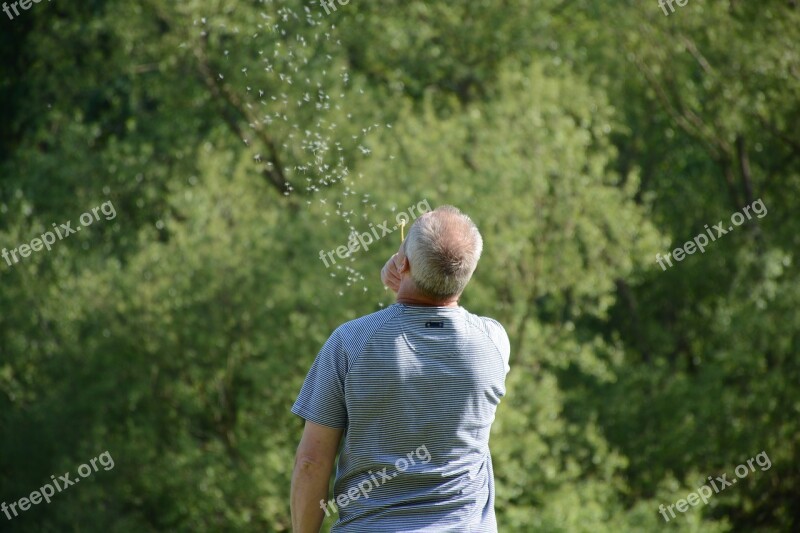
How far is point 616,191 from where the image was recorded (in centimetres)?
1062

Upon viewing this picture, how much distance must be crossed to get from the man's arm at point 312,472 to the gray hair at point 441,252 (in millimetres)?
400

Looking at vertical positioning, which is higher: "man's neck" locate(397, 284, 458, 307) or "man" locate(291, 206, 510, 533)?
"man's neck" locate(397, 284, 458, 307)

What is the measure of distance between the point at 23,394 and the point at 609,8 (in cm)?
801

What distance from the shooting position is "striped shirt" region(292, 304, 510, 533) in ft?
8.00

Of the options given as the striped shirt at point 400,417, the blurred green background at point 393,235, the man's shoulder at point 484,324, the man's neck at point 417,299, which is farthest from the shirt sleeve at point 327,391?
the blurred green background at point 393,235

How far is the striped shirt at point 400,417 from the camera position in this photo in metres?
2.44

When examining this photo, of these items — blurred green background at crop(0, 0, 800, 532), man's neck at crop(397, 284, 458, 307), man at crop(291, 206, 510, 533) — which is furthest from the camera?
blurred green background at crop(0, 0, 800, 532)

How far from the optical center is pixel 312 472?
8.05 feet

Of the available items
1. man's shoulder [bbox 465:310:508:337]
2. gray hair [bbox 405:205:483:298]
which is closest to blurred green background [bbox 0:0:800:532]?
man's shoulder [bbox 465:310:508:337]

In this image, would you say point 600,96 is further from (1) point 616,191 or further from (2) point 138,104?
(2) point 138,104

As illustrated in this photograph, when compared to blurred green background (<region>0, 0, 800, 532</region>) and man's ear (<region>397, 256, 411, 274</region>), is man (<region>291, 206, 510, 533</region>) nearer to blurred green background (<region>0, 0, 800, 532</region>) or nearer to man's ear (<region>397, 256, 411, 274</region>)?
man's ear (<region>397, 256, 411, 274</region>)

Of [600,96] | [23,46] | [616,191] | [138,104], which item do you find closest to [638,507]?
[616,191]

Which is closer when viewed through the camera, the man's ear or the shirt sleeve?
the shirt sleeve

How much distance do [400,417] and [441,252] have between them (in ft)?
1.27
